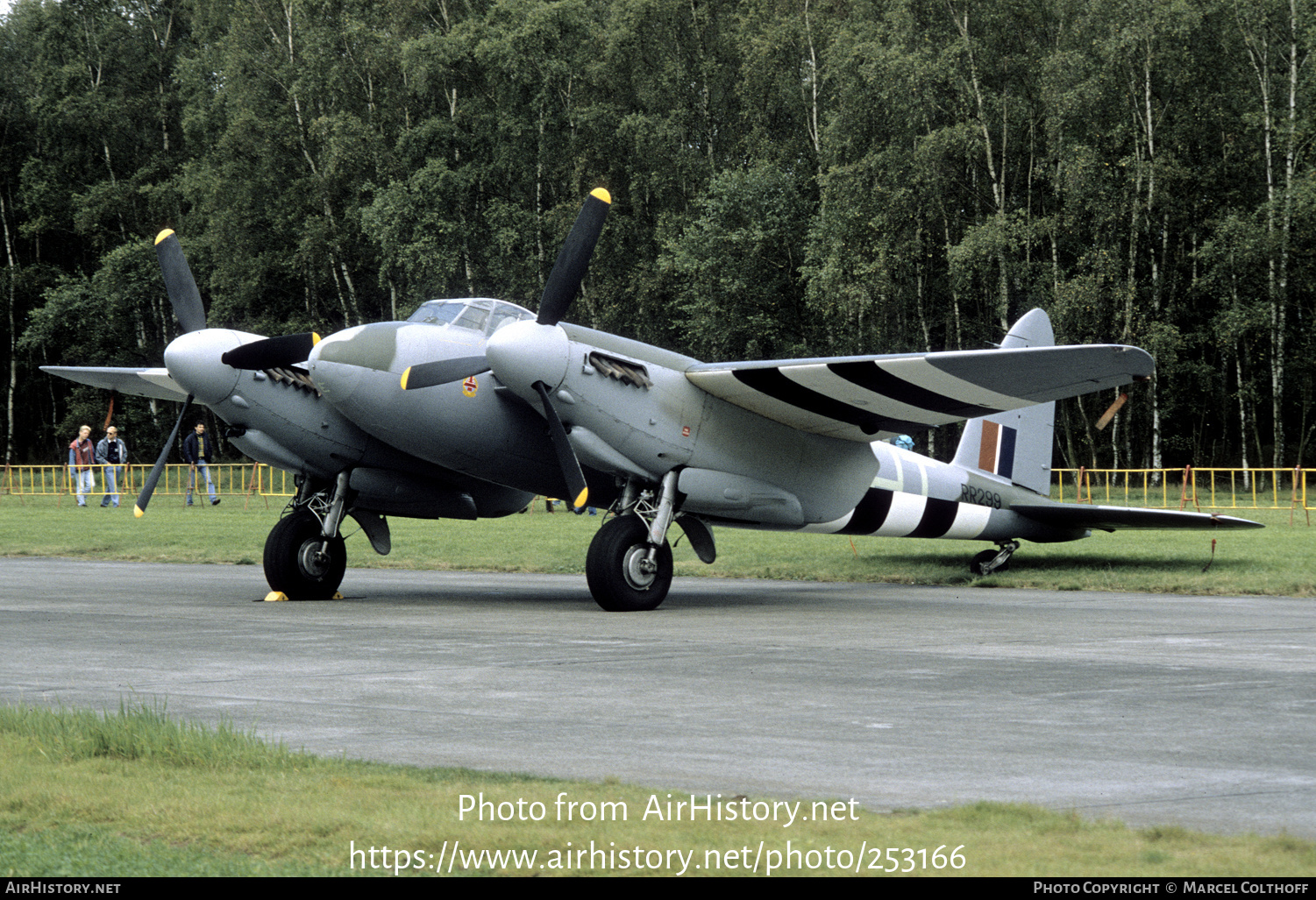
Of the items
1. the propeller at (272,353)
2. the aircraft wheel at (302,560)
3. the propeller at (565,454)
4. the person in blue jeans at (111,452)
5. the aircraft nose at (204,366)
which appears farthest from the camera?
the person in blue jeans at (111,452)

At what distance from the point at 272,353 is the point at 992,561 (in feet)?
33.0

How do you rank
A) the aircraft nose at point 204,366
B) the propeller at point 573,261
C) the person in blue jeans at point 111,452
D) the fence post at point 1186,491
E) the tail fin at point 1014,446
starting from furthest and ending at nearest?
the person in blue jeans at point 111,452
the fence post at point 1186,491
the tail fin at point 1014,446
the aircraft nose at point 204,366
the propeller at point 573,261

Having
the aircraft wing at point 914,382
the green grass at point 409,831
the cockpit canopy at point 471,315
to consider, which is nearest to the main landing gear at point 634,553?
the aircraft wing at point 914,382

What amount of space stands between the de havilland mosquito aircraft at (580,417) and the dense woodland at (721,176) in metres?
25.1

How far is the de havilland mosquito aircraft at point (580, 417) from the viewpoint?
46.0 feet

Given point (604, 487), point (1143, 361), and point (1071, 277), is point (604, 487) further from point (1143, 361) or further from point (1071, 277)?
point (1071, 277)

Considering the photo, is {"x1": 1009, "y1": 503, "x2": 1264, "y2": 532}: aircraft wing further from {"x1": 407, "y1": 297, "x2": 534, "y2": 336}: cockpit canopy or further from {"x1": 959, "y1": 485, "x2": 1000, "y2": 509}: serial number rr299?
{"x1": 407, "y1": 297, "x2": 534, "y2": 336}: cockpit canopy

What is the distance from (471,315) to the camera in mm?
14805

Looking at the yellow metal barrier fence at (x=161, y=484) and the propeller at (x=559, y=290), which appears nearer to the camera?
the propeller at (x=559, y=290)

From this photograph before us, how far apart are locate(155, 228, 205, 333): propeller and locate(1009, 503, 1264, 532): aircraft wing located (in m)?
11.3

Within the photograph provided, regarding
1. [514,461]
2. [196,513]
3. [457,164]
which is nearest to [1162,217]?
[457,164]

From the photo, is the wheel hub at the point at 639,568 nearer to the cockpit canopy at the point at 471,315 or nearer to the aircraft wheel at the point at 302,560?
the cockpit canopy at the point at 471,315

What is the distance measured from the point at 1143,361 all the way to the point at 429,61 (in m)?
41.7

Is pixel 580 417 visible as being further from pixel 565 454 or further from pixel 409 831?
pixel 409 831
